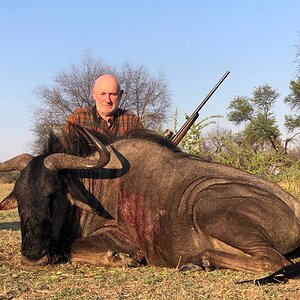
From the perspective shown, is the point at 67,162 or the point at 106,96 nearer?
the point at 67,162

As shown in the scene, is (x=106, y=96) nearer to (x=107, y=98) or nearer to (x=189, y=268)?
(x=107, y=98)

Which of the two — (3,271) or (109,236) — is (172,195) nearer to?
(109,236)

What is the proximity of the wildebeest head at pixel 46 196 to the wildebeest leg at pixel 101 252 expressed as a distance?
6.4 inches

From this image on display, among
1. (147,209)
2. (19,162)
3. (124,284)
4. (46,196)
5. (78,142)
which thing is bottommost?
(124,284)

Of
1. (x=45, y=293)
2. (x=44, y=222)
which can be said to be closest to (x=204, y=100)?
(x=44, y=222)

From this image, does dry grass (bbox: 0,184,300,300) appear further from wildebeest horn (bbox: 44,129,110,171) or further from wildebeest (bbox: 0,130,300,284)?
wildebeest horn (bbox: 44,129,110,171)

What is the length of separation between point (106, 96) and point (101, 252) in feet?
8.78

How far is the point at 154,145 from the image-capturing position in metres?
5.27

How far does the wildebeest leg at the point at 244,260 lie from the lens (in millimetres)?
4207

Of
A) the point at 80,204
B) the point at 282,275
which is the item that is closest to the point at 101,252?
the point at 80,204

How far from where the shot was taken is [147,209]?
4.89 m

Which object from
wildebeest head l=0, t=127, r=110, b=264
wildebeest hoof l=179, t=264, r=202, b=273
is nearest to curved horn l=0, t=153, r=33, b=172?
wildebeest head l=0, t=127, r=110, b=264

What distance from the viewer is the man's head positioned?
6906 mm

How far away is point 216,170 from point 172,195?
48 centimetres
